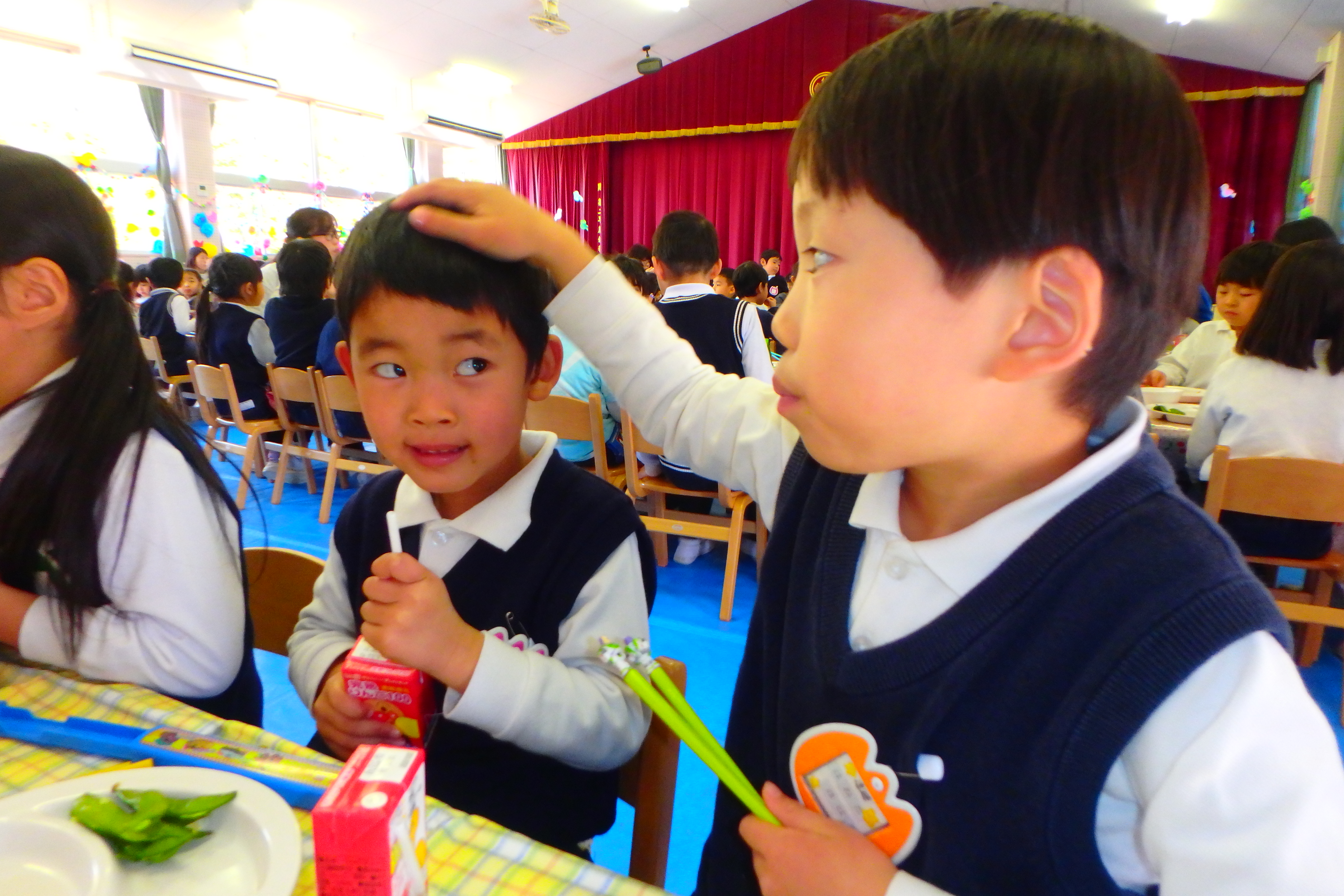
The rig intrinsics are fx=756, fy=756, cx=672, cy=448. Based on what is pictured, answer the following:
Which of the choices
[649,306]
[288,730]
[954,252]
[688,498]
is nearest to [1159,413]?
[688,498]

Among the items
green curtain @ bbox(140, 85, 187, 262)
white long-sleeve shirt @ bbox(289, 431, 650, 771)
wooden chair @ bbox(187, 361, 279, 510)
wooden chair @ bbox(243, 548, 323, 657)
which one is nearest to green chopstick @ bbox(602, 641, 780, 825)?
white long-sleeve shirt @ bbox(289, 431, 650, 771)

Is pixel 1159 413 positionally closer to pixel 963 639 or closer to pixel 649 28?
pixel 963 639

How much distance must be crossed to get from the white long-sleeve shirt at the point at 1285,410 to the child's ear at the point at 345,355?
6.78ft

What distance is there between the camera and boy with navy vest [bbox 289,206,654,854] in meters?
0.76

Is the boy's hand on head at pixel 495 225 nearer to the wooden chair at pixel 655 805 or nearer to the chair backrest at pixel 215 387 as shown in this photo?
the wooden chair at pixel 655 805

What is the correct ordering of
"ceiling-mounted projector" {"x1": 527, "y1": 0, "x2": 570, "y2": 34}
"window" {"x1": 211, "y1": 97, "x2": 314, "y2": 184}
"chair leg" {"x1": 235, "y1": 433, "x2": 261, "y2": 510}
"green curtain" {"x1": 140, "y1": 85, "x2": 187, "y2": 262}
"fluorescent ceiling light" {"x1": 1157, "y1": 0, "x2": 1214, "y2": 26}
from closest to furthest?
"chair leg" {"x1": 235, "y1": 433, "x2": 261, "y2": 510}, "fluorescent ceiling light" {"x1": 1157, "y1": 0, "x2": 1214, "y2": 26}, "ceiling-mounted projector" {"x1": 527, "y1": 0, "x2": 570, "y2": 34}, "green curtain" {"x1": 140, "y1": 85, "x2": 187, "y2": 262}, "window" {"x1": 211, "y1": 97, "x2": 314, "y2": 184}

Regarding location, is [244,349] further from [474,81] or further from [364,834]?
[474,81]

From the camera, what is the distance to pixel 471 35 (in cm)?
709

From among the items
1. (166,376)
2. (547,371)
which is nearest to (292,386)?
(166,376)

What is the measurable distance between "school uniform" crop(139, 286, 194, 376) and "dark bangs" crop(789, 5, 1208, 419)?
17.4 feet

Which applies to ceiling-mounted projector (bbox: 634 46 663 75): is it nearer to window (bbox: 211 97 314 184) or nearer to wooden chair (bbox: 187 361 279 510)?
window (bbox: 211 97 314 184)

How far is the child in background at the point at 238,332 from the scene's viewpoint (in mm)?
3680

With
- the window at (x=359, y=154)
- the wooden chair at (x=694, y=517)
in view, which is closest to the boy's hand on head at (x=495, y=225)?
the wooden chair at (x=694, y=517)

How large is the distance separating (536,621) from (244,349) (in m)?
3.56
